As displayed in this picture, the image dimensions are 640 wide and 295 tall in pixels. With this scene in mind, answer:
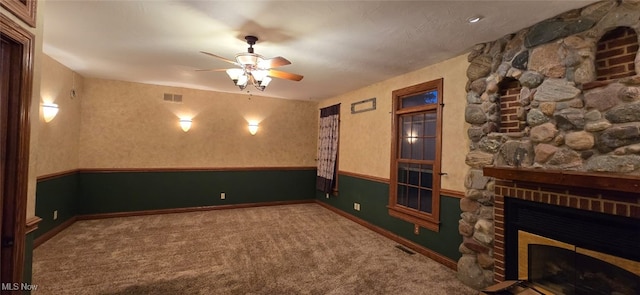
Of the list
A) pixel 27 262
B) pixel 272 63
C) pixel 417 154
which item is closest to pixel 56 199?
pixel 27 262

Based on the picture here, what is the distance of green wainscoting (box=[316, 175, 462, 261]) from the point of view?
3176 mm

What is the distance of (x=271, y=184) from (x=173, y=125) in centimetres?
231

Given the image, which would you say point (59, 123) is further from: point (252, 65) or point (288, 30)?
point (288, 30)

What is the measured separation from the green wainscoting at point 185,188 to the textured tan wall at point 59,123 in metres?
0.57

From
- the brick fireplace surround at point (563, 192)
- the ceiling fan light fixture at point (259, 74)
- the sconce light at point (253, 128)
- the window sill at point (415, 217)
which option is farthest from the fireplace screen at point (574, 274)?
the sconce light at point (253, 128)

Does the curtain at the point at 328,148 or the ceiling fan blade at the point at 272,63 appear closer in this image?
the ceiling fan blade at the point at 272,63

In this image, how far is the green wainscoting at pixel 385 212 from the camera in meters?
3.18

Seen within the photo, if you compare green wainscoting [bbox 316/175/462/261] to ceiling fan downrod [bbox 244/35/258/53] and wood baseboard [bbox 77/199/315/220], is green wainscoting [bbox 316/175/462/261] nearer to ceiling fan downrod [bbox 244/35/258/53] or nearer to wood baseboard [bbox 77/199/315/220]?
wood baseboard [bbox 77/199/315/220]

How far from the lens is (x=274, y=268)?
9.93 ft

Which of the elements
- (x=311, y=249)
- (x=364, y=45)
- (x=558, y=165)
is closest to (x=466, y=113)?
(x=558, y=165)

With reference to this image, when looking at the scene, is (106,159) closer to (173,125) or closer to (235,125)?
(173,125)

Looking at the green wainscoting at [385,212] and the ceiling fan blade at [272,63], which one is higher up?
the ceiling fan blade at [272,63]

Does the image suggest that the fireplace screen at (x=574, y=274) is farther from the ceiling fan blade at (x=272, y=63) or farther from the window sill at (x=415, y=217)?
the ceiling fan blade at (x=272, y=63)

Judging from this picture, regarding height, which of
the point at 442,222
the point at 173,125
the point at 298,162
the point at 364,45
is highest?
the point at 364,45
